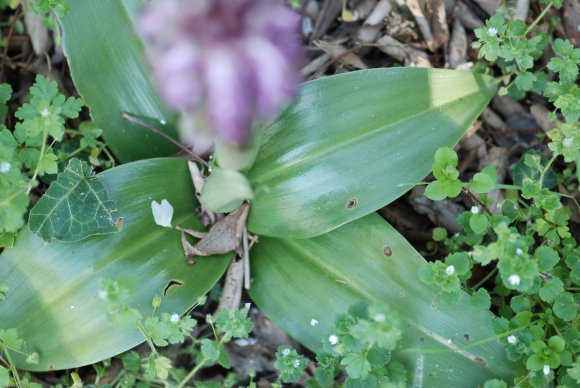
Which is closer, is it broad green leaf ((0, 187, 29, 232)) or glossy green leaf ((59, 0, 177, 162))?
broad green leaf ((0, 187, 29, 232))

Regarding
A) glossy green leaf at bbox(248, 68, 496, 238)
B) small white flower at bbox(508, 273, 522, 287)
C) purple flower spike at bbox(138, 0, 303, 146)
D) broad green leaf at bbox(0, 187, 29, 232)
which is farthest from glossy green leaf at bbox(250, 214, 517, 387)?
purple flower spike at bbox(138, 0, 303, 146)

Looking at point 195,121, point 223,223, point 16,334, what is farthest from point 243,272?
point 195,121

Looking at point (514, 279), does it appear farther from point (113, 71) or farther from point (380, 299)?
point (113, 71)

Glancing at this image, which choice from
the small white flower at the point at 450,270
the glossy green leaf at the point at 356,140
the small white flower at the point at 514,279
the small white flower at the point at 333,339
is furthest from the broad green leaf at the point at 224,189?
the small white flower at the point at 514,279

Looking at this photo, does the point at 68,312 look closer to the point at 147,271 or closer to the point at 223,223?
the point at 147,271

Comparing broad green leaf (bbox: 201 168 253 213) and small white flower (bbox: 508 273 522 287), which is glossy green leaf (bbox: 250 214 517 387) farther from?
broad green leaf (bbox: 201 168 253 213)
